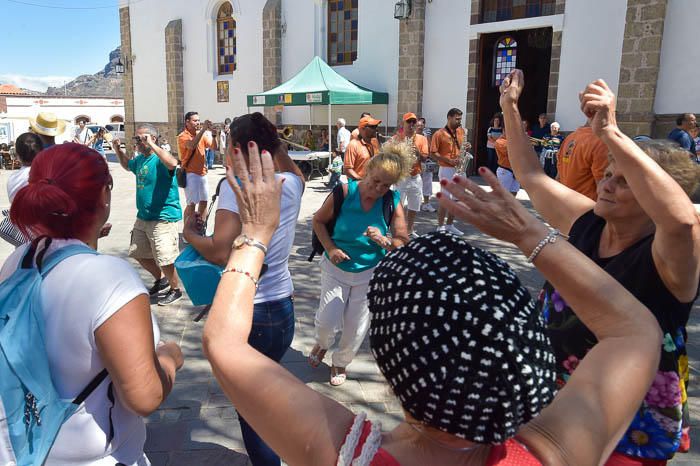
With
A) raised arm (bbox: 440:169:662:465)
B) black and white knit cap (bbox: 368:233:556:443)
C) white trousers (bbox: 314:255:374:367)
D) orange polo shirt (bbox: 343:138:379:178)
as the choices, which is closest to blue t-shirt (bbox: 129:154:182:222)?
white trousers (bbox: 314:255:374:367)

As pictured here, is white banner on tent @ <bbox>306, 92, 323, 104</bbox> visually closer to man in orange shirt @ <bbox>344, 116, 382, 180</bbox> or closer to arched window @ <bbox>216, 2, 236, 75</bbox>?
arched window @ <bbox>216, 2, 236, 75</bbox>

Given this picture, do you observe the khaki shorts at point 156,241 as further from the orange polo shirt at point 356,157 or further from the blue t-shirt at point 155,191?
the orange polo shirt at point 356,157

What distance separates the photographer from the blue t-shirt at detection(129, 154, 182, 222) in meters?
4.92

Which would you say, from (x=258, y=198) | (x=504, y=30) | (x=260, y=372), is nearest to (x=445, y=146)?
(x=504, y=30)

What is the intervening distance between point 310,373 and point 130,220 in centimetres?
676

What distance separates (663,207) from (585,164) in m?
2.91

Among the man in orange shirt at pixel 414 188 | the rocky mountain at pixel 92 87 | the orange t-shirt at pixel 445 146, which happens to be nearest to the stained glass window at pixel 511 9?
the orange t-shirt at pixel 445 146

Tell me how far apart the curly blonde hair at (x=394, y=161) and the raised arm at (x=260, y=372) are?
→ 2346 millimetres

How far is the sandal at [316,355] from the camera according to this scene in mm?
3914

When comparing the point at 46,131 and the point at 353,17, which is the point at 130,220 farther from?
the point at 353,17

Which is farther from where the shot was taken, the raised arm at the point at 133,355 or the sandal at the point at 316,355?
the sandal at the point at 316,355

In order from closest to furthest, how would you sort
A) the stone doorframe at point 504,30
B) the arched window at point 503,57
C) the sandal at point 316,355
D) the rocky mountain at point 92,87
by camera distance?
the sandal at point 316,355, the stone doorframe at point 504,30, the arched window at point 503,57, the rocky mountain at point 92,87

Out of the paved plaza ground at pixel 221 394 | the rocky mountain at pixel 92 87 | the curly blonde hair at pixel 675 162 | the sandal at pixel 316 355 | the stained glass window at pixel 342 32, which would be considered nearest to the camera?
the curly blonde hair at pixel 675 162

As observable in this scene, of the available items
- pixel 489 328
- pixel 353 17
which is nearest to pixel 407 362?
pixel 489 328
